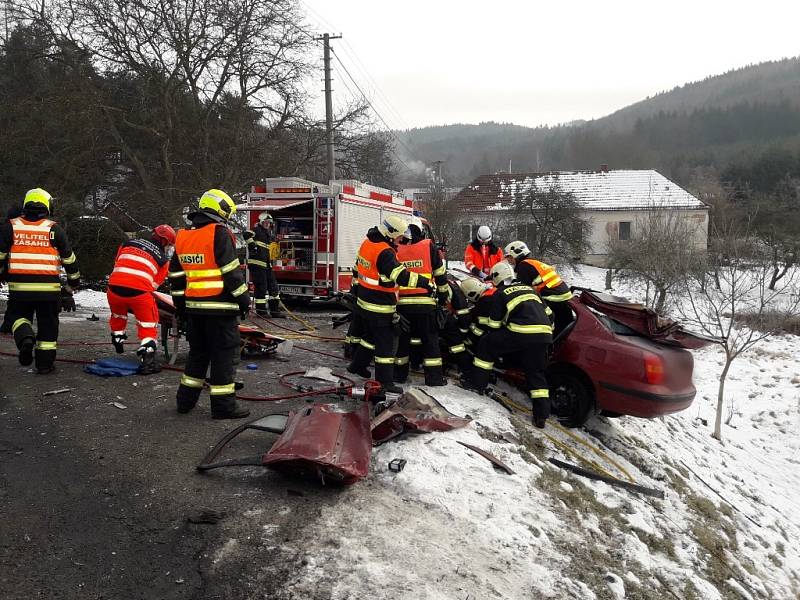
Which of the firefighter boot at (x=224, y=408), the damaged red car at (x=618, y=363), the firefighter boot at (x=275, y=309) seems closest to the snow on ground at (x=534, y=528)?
the damaged red car at (x=618, y=363)

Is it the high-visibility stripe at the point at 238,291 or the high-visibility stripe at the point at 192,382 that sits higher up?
the high-visibility stripe at the point at 238,291

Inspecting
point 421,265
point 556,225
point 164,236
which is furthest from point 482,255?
A: point 556,225

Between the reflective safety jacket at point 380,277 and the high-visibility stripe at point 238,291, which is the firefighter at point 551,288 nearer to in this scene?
the reflective safety jacket at point 380,277

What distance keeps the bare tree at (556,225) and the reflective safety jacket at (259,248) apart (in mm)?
17594

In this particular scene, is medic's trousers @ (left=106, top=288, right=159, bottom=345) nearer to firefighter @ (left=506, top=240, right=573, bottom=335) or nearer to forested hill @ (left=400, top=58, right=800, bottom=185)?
firefighter @ (left=506, top=240, right=573, bottom=335)

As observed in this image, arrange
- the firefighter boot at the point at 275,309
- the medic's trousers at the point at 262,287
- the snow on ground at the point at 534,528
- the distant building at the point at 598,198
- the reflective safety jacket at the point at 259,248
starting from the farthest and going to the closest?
the distant building at the point at 598,198 → the firefighter boot at the point at 275,309 → the medic's trousers at the point at 262,287 → the reflective safety jacket at the point at 259,248 → the snow on ground at the point at 534,528

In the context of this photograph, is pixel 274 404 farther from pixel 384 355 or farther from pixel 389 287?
pixel 389 287

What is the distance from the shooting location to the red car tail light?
5.22 meters

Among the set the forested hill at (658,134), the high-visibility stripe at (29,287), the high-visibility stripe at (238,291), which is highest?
the forested hill at (658,134)

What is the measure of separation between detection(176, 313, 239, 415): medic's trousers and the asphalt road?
6.9 inches

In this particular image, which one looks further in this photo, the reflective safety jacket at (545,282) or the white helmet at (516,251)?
the white helmet at (516,251)

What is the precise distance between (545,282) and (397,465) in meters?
2.97

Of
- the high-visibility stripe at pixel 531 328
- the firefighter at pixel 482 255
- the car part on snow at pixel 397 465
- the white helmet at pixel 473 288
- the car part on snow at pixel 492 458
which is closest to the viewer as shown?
the car part on snow at pixel 397 465

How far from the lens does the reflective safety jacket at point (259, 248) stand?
32.6 ft
